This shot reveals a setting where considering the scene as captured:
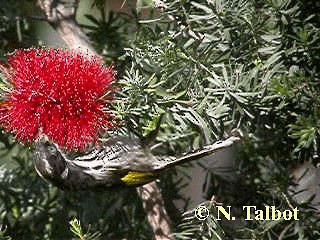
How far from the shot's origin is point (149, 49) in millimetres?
966

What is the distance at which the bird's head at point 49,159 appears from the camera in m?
0.93

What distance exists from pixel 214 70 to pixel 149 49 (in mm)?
97

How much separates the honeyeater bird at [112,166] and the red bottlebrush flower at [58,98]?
0.19 feet

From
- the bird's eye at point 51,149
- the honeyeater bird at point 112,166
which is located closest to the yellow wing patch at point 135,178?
the honeyeater bird at point 112,166

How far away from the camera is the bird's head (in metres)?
0.93

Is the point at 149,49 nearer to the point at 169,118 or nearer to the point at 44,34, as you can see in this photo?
the point at 169,118

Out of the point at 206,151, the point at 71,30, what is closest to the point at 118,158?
the point at 206,151

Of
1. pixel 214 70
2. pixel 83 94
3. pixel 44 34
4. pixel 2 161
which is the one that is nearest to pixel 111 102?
pixel 83 94

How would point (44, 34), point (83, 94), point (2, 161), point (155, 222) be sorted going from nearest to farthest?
point (83, 94) < point (155, 222) < point (2, 161) < point (44, 34)

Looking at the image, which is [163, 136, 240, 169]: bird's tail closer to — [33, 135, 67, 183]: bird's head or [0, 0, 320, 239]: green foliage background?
[0, 0, 320, 239]: green foliage background

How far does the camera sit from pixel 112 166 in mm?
977

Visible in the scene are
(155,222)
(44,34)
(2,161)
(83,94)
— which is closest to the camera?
(83,94)

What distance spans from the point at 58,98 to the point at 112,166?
0.51 ft

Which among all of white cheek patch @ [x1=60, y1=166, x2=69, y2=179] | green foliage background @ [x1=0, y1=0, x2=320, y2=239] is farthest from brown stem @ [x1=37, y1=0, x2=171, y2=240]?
white cheek patch @ [x1=60, y1=166, x2=69, y2=179]
